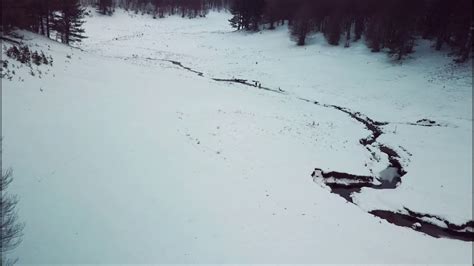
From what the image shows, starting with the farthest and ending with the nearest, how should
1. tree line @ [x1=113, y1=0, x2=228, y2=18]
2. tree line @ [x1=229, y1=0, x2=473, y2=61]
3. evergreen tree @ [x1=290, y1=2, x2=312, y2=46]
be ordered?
tree line @ [x1=113, y1=0, x2=228, y2=18] → evergreen tree @ [x1=290, y1=2, x2=312, y2=46] → tree line @ [x1=229, y1=0, x2=473, y2=61]

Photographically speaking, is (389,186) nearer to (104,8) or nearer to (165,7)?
(104,8)

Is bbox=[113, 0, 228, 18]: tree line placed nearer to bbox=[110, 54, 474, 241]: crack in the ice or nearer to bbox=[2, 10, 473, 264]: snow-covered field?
bbox=[2, 10, 473, 264]: snow-covered field

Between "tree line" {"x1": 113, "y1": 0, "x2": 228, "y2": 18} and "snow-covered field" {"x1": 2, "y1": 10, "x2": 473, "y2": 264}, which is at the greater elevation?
"tree line" {"x1": 113, "y1": 0, "x2": 228, "y2": 18}

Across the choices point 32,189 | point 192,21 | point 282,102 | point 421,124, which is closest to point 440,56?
point 421,124

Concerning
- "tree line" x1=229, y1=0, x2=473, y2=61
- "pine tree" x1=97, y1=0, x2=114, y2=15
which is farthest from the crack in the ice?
"pine tree" x1=97, y1=0, x2=114, y2=15

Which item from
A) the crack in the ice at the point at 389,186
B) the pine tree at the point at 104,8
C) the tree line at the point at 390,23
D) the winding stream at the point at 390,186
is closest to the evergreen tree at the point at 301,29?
the tree line at the point at 390,23

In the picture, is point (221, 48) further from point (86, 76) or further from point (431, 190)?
point (431, 190)

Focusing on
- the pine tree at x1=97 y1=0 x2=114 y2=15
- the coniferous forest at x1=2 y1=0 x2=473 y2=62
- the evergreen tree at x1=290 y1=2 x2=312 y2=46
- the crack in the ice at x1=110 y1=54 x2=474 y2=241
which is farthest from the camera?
the pine tree at x1=97 y1=0 x2=114 y2=15

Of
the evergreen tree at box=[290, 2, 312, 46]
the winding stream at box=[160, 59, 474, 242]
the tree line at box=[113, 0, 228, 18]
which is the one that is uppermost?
the tree line at box=[113, 0, 228, 18]
